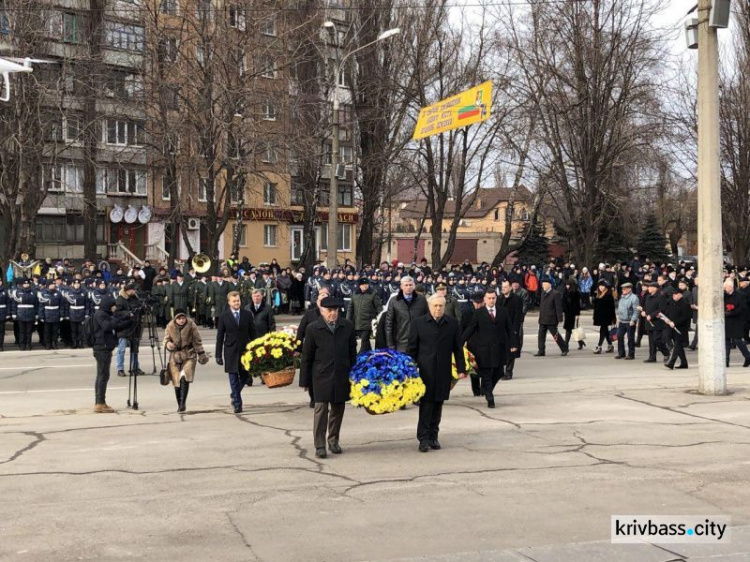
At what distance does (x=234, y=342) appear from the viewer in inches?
536

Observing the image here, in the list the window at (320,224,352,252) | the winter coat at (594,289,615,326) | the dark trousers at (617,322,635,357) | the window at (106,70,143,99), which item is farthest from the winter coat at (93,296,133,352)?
the window at (320,224,352,252)

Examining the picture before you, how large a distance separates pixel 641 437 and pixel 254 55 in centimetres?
2435

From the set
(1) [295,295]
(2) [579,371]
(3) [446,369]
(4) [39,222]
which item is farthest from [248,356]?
(4) [39,222]

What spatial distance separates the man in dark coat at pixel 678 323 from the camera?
18.9 meters

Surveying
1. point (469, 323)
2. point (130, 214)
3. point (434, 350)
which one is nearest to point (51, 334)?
point (469, 323)

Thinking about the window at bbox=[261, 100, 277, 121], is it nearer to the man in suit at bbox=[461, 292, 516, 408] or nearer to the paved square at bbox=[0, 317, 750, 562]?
the paved square at bbox=[0, 317, 750, 562]

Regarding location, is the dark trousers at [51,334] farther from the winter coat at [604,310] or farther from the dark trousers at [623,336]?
the dark trousers at [623,336]

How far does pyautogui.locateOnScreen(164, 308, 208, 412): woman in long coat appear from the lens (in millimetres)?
13508

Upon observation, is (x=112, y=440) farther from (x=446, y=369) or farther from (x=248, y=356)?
(x=446, y=369)

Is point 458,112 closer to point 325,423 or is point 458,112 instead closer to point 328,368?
point 328,368

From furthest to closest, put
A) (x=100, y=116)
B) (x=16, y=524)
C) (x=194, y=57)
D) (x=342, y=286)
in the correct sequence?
(x=100, y=116) < (x=194, y=57) < (x=342, y=286) < (x=16, y=524)

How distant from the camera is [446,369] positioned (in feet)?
35.6

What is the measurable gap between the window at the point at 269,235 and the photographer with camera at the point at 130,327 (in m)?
39.2

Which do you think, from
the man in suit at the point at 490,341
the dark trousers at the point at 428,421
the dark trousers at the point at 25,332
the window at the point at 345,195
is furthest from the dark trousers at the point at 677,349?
the window at the point at 345,195
